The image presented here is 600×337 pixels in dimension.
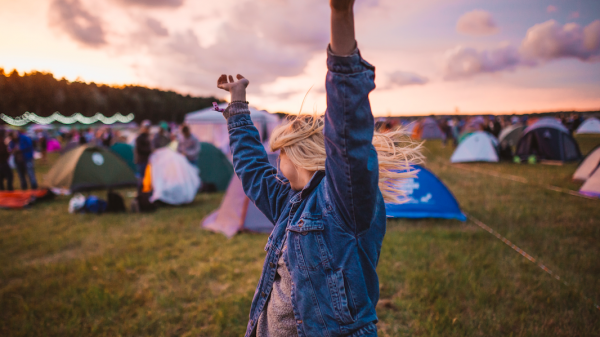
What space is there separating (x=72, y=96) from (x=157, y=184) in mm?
63173

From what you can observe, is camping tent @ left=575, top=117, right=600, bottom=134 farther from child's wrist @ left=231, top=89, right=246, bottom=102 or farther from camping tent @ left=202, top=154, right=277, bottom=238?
child's wrist @ left=231, top=89, right=246, bottom=102

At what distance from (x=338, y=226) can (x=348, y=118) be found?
421 millimetres

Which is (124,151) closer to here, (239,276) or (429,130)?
(239,276)

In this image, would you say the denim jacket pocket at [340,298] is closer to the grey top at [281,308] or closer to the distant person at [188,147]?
the grey top at [281,308]

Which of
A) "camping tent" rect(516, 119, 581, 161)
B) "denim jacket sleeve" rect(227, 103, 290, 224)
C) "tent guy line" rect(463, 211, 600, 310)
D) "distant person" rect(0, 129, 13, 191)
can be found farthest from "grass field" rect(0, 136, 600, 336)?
"camping tent" rect(516, 119, 581, 161)

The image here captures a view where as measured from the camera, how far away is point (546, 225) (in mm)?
5543

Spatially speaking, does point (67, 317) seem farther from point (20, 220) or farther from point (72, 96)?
point (72, 96)

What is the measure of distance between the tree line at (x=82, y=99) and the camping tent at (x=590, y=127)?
5337 centimetres

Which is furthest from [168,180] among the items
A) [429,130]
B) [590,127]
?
[590,127]

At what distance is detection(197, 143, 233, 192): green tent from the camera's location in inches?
390

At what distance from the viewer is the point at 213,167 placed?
10.1 meters

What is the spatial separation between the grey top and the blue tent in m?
5.18

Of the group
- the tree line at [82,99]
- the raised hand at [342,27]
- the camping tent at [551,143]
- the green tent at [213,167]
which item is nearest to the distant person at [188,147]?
the green tent at [213,167]

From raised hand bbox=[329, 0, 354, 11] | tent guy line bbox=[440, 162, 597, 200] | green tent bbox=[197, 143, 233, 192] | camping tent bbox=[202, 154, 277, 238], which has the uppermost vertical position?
raised hand bbox=[329, 0, 354, 11]
